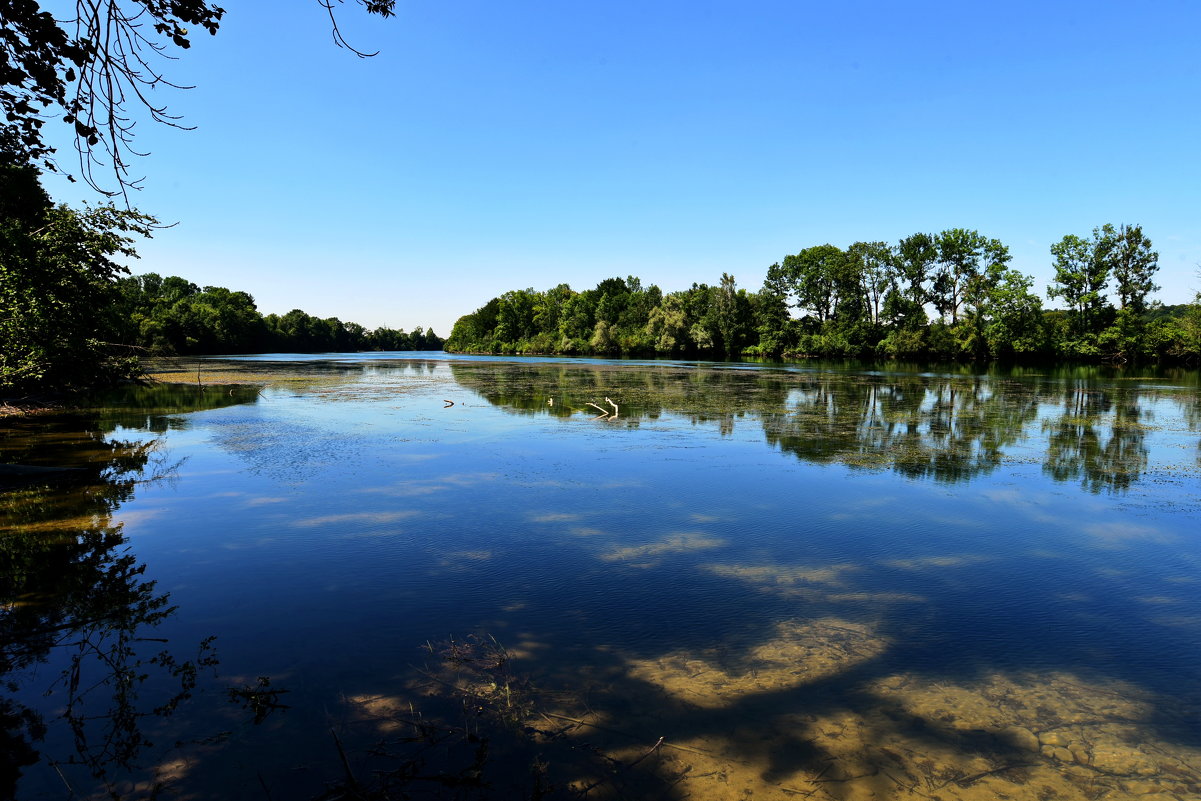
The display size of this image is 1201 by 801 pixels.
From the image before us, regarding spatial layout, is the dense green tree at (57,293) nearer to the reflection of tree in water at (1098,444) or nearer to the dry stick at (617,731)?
the dry stick at (617,731)

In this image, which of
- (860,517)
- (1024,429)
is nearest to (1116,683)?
(860,517)

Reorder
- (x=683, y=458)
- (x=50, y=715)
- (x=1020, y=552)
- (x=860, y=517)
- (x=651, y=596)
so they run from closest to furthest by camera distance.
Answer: (x=50, y=715)
(x=651, y=596)
(x=1020, y=552)
(x=860, y=517)
(x=683, y=458)

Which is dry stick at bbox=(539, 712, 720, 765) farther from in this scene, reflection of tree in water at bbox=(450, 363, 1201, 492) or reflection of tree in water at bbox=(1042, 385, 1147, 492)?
reflection of tree in water at bbox=(1042, 385, 1147, 492)

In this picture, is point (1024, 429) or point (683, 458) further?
point (1024, 429)

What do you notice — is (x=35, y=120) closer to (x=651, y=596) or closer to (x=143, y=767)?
(x=143, y=767)

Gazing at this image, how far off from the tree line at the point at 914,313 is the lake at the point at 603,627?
51103 millimetres

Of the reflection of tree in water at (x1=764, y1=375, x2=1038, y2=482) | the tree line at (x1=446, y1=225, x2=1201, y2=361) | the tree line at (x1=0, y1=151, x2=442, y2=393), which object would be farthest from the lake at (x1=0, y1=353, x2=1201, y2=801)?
the tree line at (x1=446, y1=225, x2=1201, y2=361)

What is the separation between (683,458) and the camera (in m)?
12.2

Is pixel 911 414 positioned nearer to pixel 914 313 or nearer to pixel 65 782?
pixel 65 782

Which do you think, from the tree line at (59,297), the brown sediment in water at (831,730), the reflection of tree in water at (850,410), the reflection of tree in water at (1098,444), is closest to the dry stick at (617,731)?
the brown sediment in water at (831,730)

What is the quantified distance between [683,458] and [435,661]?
8.27 m

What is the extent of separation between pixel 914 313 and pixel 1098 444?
5458 centimetres

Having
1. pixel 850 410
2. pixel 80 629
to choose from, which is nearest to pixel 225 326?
pixel 850 410

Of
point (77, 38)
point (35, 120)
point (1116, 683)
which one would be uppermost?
point (77, 38)
